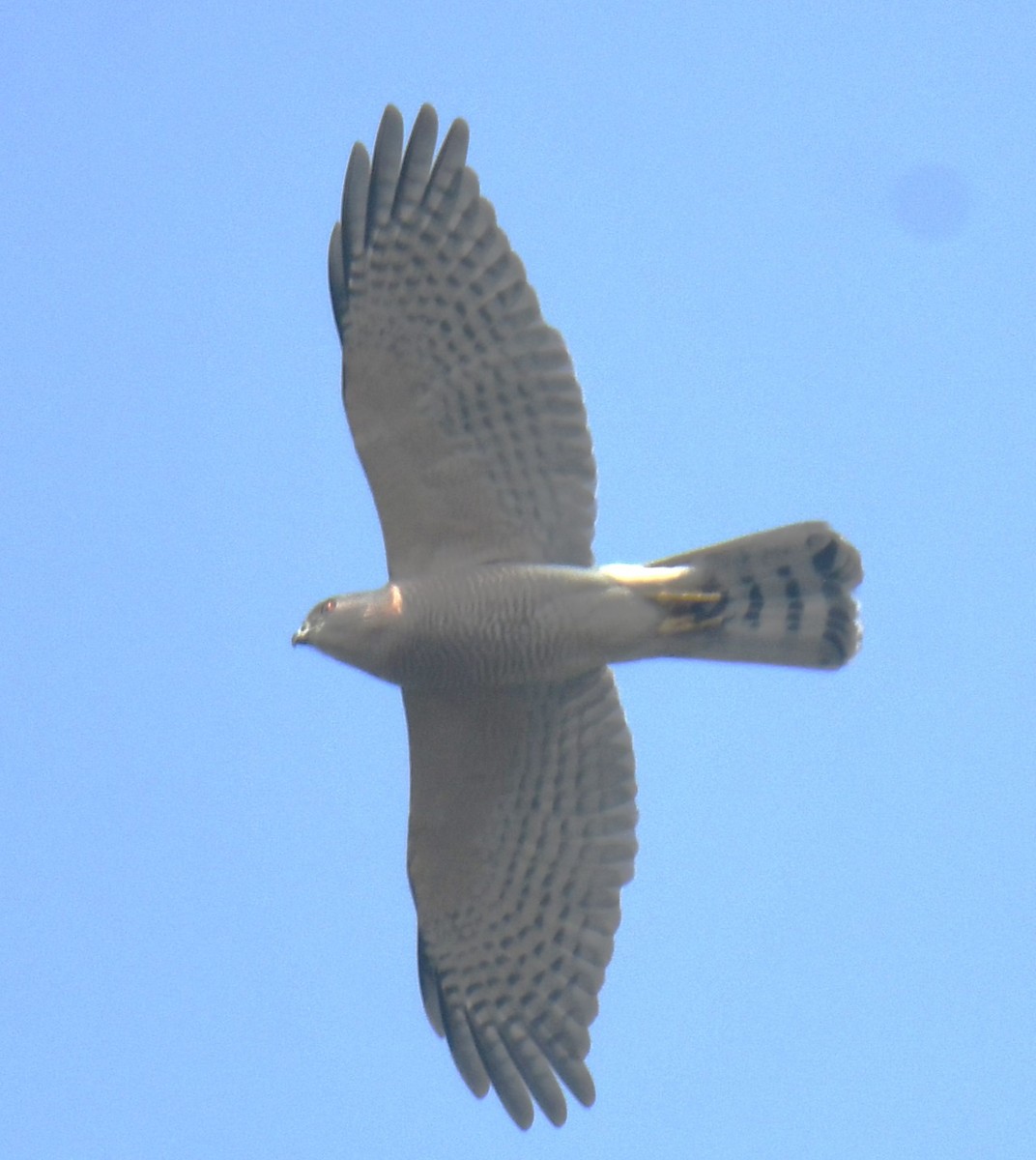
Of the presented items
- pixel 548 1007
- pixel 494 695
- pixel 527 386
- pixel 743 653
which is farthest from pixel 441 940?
pixel 527 386

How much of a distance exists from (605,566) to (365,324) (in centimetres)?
145

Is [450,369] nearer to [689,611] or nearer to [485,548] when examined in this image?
[485,548]

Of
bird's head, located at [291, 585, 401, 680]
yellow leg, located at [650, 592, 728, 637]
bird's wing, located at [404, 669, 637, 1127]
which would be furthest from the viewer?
bird's wing, located at [404, 669, 637, 1127]

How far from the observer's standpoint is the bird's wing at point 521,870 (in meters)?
9.84

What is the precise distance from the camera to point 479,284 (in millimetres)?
9391

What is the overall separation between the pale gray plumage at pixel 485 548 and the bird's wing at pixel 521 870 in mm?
16

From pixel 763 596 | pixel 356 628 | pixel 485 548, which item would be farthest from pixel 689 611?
pixel 356 628

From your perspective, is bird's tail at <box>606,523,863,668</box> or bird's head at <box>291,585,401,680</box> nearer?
bird's head at <box>291,585,401,680</box>

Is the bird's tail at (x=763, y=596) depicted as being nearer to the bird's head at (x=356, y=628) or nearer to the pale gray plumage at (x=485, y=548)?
the pale gray plumage at (x=485, y=548)

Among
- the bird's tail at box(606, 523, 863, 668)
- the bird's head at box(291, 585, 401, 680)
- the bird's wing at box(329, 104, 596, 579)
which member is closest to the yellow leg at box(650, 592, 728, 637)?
the bird's tail at box(606, 523, 863, 668)

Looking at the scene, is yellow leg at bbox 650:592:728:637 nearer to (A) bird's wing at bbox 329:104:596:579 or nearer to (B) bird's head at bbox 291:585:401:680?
(A) bird's wing at bbox 329:104:596:579

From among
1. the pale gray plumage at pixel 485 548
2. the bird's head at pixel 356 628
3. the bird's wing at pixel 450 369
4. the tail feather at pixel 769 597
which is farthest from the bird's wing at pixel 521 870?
the bird's wing at pixel 450 369

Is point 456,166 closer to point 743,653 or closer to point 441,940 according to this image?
point 743,653

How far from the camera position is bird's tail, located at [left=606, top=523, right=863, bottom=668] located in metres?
9.48
